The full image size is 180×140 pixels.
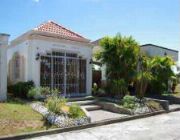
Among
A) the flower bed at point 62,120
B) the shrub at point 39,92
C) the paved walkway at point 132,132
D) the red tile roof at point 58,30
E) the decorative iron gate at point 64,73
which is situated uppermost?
the red tile roof at point 58,30

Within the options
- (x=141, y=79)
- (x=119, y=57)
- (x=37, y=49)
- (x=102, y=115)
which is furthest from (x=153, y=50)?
(x=102, y=115)

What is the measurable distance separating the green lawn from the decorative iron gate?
412cm

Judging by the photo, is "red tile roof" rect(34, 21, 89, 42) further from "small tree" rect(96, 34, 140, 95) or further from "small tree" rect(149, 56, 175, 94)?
"small tree" rect(149, 56, 175, 94)

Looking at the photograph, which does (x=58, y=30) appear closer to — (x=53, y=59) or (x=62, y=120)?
(x=53, y=59)

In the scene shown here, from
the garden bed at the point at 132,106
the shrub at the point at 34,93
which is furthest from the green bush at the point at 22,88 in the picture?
the garden bed at the point at 132,106

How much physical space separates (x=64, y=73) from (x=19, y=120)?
272 inches

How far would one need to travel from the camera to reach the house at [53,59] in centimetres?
1573

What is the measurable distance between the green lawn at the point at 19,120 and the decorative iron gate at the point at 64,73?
4.12m

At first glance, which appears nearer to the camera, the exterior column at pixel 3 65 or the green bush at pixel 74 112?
the green bush at pixel 74 112

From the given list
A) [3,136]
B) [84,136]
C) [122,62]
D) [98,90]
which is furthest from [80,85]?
[3,136]

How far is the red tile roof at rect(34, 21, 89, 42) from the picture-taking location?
54.6 ft

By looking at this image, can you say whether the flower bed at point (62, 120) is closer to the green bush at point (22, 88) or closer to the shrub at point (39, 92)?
the shrub at point (39, 92)

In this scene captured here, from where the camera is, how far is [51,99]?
11.7 metres

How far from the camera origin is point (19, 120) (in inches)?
412
